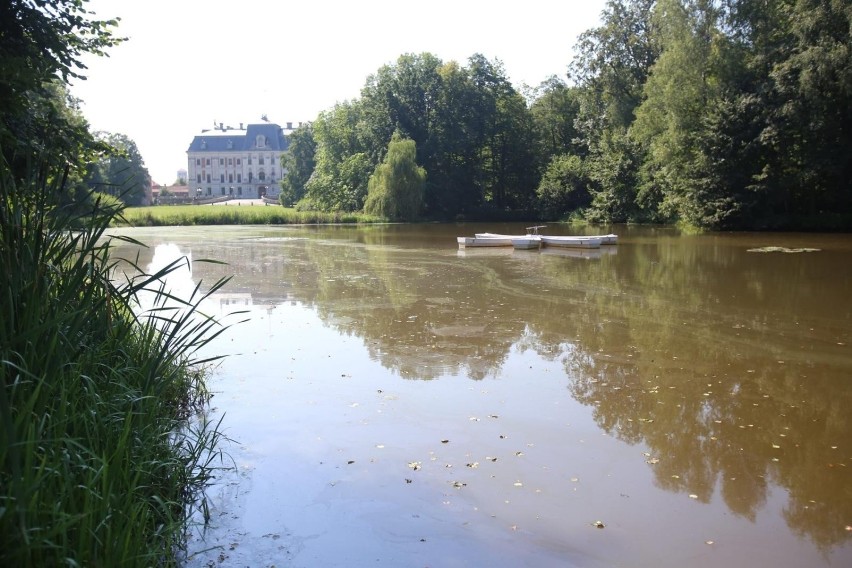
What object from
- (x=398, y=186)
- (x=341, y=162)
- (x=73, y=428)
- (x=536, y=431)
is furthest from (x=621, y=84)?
(x=73, y=428)

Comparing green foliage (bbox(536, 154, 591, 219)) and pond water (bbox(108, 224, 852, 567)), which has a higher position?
green foliage (bbox(536, 154, 591, 219))

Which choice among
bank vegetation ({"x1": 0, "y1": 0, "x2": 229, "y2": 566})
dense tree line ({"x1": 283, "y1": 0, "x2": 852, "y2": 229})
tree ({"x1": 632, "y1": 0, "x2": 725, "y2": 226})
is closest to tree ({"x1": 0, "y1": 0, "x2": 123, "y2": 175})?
bank vegetation ({"x1": 0, "y1": 0, "x2": 229, "y2": 566})

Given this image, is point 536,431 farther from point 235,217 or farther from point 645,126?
point 235,217

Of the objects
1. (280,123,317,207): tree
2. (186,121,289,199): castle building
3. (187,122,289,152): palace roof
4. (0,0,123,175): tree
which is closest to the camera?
(0,0,123,175): tree

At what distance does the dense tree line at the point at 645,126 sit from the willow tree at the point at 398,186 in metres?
2.35

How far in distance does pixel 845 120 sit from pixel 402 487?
32204mm

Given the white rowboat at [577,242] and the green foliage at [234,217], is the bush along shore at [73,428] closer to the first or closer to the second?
the white rowboat at [577,242]

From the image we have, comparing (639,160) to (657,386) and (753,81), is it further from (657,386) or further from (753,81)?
(657,386)

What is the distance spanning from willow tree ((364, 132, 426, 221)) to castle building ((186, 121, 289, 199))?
61.3 m

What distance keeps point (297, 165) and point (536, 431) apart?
75.0 meters

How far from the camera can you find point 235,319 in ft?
37.9

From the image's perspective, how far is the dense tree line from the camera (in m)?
30.0

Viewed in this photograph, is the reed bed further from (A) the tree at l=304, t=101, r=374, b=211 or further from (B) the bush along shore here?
(B) the bush along shore

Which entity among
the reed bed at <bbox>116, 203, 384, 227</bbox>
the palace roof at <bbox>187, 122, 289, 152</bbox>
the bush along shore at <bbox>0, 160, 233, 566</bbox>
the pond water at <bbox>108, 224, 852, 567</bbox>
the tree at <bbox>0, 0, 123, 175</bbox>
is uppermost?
the palace roof at <bbox>187, 122, 289, 152</bbox>
